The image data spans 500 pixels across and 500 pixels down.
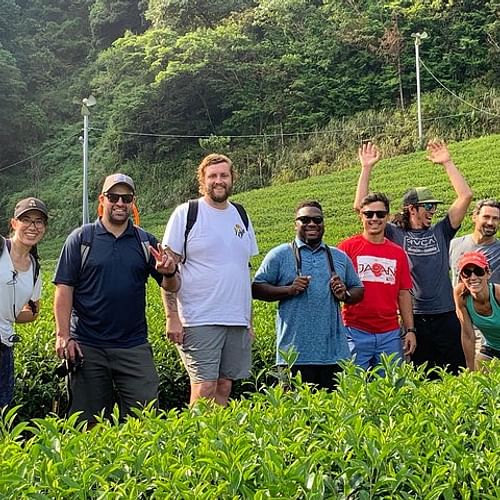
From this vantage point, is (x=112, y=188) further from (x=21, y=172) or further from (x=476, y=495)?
(x=21, y=172)

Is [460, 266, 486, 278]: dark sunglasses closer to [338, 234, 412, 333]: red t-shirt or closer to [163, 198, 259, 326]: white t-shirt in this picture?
[338, 234, 412, 333]: red t-shirt

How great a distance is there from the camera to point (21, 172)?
1561 inches

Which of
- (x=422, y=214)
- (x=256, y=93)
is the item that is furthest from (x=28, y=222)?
(x=256, y=93)

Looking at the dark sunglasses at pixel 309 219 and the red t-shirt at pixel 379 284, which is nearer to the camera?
the dark sunglasses at pixel 309 219

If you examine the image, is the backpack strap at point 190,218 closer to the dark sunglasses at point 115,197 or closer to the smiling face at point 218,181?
the smiling face at point 218,181

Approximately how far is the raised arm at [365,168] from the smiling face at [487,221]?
0.72 m

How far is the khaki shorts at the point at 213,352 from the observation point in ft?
13.0

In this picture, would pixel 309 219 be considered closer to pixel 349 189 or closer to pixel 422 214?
pixel 422 214

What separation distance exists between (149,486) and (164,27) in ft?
123

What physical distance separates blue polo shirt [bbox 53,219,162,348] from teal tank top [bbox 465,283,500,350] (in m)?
1.69

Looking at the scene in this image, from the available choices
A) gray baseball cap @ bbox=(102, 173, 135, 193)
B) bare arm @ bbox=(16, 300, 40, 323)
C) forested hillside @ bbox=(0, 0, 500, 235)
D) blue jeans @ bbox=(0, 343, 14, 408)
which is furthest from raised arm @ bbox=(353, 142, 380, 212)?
forested hillside @ bbox=(0, 0, 500, 235)

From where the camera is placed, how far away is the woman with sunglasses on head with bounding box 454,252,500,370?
3.94 m

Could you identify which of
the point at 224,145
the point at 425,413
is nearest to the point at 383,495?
the point at 425,413

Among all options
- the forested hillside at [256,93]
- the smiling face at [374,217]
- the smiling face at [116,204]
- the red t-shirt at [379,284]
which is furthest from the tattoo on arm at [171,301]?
the forested hillside at [256,93]
